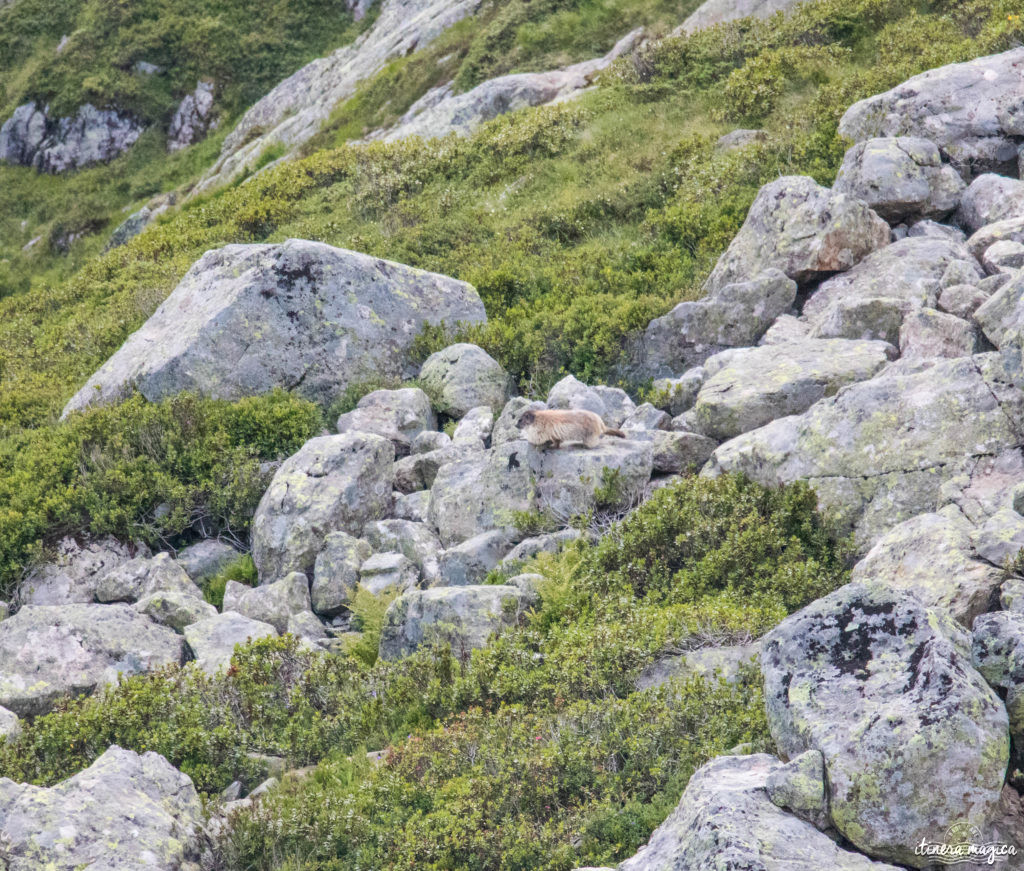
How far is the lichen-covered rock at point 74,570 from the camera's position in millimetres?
12820

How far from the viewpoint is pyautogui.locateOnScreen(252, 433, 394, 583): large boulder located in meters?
12.2

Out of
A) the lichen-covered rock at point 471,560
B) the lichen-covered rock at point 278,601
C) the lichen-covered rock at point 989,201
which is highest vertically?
the lichen-covered rock at point 278,601

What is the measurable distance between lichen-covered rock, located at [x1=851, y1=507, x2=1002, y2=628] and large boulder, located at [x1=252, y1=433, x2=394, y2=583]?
23.4 feet

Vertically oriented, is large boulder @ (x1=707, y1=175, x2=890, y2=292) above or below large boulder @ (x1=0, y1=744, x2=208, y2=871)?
below

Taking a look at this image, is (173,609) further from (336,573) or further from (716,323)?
(716,323)

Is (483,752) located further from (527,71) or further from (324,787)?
(527,71)

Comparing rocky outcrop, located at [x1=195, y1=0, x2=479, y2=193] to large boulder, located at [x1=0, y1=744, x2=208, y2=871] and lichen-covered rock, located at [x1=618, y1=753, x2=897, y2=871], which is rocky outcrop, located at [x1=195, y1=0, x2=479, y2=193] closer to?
large boulder, located at [x1=0, y1=744, x2=208, y2=871]

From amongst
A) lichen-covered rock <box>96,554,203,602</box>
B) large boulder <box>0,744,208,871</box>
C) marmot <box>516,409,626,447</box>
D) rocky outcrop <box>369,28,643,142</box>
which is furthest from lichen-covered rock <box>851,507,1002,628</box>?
rocky outcrop <box>369,28,643,142</box>

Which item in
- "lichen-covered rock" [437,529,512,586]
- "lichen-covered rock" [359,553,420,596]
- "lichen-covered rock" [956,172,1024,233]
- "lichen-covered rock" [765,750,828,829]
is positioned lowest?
"lichen-covered rock" [956,172,1024,233]

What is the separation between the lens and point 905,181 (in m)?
15.5

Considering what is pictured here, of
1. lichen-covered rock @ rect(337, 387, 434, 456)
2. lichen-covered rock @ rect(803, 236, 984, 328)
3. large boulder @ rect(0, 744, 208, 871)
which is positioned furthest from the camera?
lichen-covered rock @ rect(337, 387, 434, 456)

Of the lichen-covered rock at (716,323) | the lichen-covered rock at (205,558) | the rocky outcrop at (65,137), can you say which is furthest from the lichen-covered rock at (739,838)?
the rocky outcrop at (65,137)

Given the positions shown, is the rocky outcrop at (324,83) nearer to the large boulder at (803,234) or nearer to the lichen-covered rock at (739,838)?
the large boulder at (803,234)

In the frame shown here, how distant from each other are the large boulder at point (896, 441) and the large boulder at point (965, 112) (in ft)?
26.0
